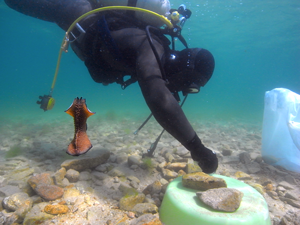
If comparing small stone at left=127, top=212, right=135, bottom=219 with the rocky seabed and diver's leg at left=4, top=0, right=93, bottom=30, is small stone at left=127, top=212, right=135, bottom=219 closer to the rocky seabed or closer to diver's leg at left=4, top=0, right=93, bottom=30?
the rocky seabed

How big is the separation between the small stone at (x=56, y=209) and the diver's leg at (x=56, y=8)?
280cm

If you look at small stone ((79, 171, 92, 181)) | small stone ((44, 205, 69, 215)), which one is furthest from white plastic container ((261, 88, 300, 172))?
small stone ((44, 205, 69, 215))

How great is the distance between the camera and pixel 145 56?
2086mm

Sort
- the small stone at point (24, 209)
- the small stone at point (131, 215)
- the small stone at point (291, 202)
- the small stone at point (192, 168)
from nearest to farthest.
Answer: the small stone at point (24, 209) → the small stone at point (131, 215) → the small stone at point (291, 202) → the small stone at point (192, 168)

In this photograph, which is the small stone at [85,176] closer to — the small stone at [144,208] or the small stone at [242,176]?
the small stone at [144,208]

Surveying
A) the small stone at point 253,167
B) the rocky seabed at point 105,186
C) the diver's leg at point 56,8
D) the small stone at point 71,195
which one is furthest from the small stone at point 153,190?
the diver's leg at point 56,8

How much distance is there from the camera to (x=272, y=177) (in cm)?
297

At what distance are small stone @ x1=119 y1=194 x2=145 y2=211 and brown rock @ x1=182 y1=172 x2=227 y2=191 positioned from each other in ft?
1.81

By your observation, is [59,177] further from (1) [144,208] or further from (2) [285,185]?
(2) [285,185]

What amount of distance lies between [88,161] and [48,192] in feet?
2.56

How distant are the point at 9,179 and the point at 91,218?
5.26 ft

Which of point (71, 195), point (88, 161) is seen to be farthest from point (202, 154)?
point (88, 161)

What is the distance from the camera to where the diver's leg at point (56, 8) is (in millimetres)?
2812

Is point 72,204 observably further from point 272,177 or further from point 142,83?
point 272,177
